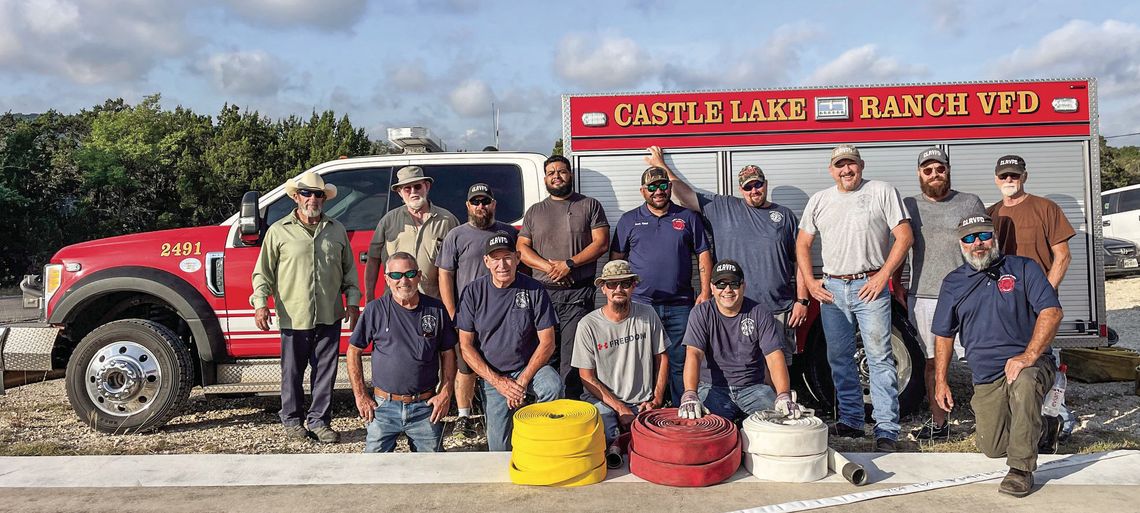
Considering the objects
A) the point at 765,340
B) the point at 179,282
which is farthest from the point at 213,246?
the point at 765,340

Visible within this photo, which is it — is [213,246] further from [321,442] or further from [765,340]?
[765,340]

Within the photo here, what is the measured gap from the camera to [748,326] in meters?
4.14

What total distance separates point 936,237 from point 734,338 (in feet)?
4.96

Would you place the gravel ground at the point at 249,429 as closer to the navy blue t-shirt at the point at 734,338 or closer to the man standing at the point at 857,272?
the man standing at the point at 857,272

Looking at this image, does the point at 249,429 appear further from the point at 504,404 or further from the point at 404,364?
the point at 504,404

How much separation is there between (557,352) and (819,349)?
1.98m

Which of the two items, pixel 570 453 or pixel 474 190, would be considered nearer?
pixel 570 453

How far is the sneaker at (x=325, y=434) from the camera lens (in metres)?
4.78

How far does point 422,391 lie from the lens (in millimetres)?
4117

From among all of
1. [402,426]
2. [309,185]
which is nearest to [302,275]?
[309,185]

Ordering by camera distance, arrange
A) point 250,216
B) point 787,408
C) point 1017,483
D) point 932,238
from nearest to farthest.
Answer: point 1017,483
point 787,408
point 932,238
point 250,216

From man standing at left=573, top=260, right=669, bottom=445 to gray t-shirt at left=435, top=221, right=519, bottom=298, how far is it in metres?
0.86

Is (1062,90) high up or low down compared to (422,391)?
up

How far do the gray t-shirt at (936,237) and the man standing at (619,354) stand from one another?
1809mm
